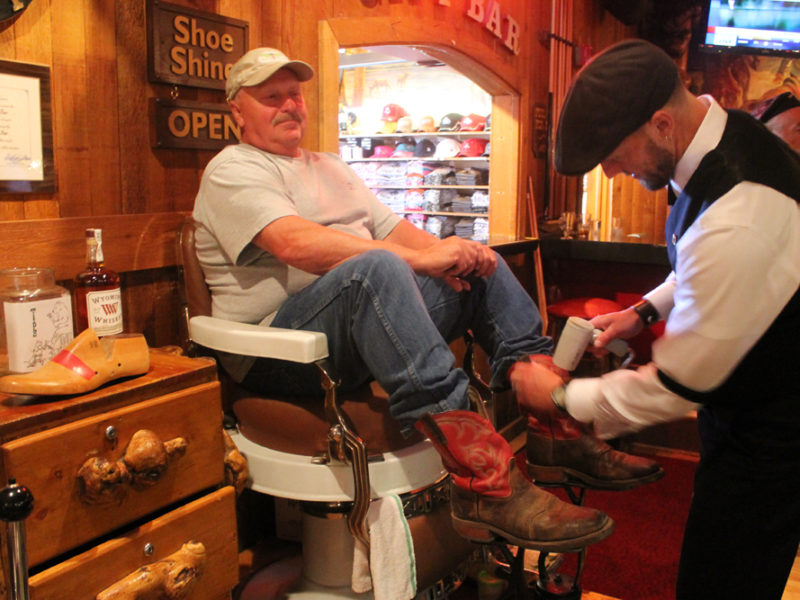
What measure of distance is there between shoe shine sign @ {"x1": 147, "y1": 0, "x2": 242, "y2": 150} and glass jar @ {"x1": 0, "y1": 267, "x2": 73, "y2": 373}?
65cm

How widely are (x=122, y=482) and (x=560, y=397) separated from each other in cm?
85

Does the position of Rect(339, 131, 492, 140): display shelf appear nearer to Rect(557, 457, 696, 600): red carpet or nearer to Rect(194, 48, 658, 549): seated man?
Rect(557, 457, 696, 600): red carpet

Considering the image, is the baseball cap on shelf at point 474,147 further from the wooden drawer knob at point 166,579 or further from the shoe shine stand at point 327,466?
the wooden drawer knob at point 166,579

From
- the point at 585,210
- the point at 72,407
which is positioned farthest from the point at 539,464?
the point at 585,210

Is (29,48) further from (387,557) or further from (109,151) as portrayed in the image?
(387,557)

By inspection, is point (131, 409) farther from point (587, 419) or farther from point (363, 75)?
point (363, 75)

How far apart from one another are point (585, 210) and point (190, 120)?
14.9 feet

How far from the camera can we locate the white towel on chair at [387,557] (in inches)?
62.8

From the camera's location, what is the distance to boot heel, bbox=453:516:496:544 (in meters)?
1.51

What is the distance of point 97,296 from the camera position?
151 cm

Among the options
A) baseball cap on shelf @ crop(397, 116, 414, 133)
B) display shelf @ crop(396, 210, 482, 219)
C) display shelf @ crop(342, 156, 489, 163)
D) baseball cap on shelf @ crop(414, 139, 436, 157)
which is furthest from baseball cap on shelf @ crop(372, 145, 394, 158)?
display shelf @ crop(396, 210, 482, 219)

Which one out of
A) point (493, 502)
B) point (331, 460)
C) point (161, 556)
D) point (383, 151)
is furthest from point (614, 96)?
point (383, 151)

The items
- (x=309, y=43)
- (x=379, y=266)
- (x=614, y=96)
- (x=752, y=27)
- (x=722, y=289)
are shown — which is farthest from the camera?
(x=752, y=27)

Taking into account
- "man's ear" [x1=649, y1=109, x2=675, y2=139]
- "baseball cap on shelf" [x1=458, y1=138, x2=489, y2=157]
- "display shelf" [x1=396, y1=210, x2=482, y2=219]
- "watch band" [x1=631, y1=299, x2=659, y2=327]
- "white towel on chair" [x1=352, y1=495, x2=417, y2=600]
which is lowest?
"white towel on chair" [x1=352, y1=495, x2=417, y2=600]
